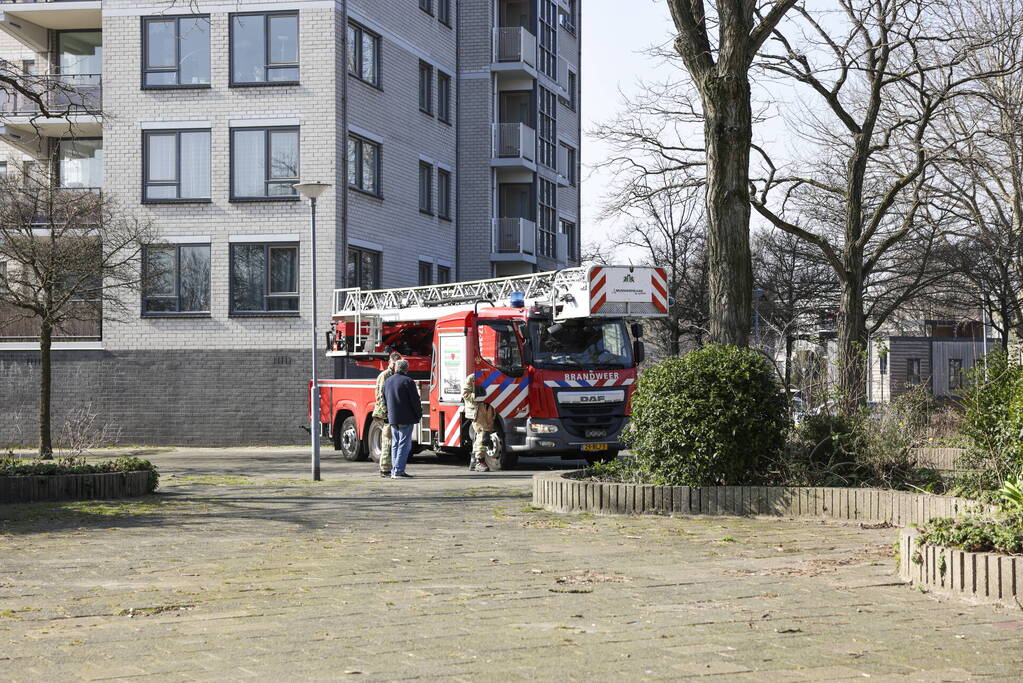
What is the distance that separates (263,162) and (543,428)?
13383mm

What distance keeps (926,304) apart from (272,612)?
30.4m

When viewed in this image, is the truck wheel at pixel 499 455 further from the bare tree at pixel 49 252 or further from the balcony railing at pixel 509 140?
the balcony railing at pixel 509 140

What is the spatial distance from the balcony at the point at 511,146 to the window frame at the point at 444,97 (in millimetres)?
2262

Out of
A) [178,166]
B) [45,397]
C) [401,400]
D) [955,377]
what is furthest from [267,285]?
[955,377]

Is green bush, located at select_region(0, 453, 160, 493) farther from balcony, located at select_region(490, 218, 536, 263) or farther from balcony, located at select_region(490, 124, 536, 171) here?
balcony, located at select_region(490, 124, 536, 171)

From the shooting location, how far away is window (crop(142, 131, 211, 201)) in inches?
1184

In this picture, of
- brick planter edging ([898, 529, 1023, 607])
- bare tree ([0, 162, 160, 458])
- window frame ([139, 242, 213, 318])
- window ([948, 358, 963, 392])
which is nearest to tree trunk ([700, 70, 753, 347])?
window ([948, 358, 963, 392])

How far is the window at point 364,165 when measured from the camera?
100 ft

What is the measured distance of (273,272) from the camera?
29844 mm

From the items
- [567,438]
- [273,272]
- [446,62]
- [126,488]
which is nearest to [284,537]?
[126,488]

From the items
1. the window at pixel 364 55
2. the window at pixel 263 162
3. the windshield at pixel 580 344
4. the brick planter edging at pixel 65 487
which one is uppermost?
the window at pixel 364 55

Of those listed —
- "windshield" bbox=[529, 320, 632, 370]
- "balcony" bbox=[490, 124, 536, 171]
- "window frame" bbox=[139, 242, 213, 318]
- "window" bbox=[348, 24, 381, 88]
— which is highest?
"window" bbox=[348, 24, 381, 88]

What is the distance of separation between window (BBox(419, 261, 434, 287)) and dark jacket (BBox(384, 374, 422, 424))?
15.5 metres

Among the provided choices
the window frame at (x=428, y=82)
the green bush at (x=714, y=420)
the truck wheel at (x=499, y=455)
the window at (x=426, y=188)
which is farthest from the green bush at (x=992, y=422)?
the window frame at (x=428, y=82)
